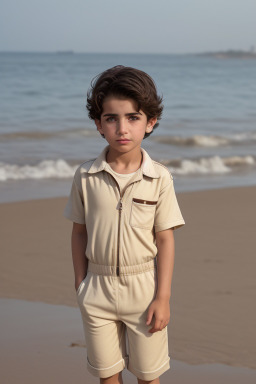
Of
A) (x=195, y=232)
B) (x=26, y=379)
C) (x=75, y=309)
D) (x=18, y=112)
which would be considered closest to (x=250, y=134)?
(x=18, y=112)

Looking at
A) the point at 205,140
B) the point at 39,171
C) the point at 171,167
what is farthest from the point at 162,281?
the point at 205,140

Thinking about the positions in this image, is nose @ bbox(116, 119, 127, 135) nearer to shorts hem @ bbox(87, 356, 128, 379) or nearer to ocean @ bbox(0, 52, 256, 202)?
shorts hem @ bbox(87, 356, 128, 379)

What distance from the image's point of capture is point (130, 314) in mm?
2178

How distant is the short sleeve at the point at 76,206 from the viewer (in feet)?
7.29

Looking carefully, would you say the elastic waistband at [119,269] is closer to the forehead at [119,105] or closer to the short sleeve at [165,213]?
the short sleeve at [165,213]

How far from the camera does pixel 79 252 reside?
2.26 meters

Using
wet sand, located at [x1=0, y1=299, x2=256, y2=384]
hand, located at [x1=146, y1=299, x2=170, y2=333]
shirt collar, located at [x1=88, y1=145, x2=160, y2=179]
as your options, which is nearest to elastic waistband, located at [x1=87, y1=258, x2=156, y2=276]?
hand, located at [x1=146, y1=299, x2=170, y2=333]

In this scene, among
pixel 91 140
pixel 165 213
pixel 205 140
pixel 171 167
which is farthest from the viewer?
pixel 205 140

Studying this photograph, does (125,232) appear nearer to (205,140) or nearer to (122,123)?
(122,123)

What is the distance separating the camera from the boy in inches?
Result: 84.6

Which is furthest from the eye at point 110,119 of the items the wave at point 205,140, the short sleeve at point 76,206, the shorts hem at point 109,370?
the wave at point 205,140

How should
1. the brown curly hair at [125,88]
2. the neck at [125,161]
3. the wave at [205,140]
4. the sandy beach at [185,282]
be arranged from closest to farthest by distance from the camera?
the brown curly hair at [125,88] → the neck at [125,161] → the sandy beach at [185,282] → the wave at [205,140]

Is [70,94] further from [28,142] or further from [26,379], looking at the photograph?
[26,379]

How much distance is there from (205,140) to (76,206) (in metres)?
11.3
